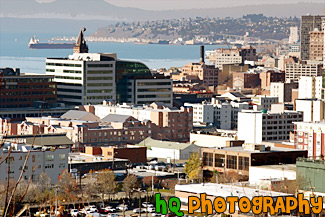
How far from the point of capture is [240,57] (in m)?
142

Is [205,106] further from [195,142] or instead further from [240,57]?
[240,57]

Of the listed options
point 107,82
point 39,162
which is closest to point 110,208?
point 39,162

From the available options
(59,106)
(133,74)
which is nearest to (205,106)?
(133,74)

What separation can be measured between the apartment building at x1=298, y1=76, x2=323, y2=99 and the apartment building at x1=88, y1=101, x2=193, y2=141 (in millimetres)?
21191

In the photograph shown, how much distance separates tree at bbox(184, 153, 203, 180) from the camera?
44375mm

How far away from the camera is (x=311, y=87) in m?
85.9

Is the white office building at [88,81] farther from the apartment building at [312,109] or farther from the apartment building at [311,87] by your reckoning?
the apartment building at [311,87]

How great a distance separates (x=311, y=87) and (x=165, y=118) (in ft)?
81.0

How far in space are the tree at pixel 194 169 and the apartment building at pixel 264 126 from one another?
1460 cm

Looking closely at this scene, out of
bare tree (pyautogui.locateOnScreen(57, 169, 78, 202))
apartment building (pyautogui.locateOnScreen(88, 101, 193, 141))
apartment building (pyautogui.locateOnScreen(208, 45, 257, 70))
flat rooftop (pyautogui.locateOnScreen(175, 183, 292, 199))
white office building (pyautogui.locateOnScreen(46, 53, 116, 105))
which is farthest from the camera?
apartment building (pyautogui.locateOnScreen(208, 45, 257, 70))

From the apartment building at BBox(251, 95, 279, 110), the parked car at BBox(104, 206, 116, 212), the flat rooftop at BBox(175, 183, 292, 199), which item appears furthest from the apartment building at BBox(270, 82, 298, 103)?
the flat rooftop at BBox(175, 183, 292, 199)

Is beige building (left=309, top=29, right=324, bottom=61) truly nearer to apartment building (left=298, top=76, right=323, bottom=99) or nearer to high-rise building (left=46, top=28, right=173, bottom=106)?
apartment building (left=298, top=76, right=323, bottom=99)

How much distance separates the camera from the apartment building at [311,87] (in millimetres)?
84688

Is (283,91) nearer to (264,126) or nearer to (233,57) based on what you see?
(264,126)
